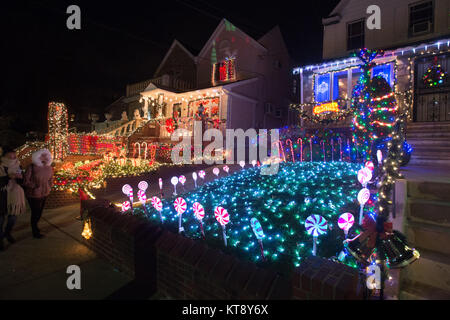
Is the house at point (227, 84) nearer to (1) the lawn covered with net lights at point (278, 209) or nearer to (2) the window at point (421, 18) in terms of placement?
(2) the window at point (421, 18)

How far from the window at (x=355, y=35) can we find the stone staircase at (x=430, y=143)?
6971mm

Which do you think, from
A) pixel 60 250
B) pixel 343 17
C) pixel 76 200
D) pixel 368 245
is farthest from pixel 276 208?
pixel 343 17

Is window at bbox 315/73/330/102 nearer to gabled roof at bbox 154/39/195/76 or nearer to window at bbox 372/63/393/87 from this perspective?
window at bbox 372/63/393/87

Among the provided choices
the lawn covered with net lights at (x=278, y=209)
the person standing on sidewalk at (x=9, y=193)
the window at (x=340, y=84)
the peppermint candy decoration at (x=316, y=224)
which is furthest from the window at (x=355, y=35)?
the person standing on sidewalk at (x=9, y=193)

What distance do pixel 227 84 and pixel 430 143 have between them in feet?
39.0

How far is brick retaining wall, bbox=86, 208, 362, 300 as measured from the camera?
224cm

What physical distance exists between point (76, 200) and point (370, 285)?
31.9ft

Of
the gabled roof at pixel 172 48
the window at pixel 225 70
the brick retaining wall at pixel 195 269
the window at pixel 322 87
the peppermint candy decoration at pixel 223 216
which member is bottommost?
the brick retaining wall at pixel 195 269

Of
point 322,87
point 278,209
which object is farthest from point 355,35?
point 278,209

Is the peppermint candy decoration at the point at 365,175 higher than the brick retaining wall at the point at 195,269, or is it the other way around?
the peppermint candy decoration at the point at 365,175

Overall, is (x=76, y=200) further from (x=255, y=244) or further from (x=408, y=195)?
(x=408, y=195)

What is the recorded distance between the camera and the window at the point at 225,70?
63.0ft

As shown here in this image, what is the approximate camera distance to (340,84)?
1505 centimetres

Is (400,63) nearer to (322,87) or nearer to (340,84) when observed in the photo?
(340,84)
